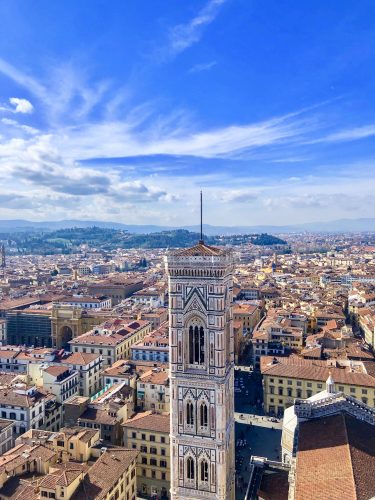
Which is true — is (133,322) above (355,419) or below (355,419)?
below

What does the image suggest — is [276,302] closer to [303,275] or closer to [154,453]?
[303,275]

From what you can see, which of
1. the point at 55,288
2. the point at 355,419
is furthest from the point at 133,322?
the point at 55,288

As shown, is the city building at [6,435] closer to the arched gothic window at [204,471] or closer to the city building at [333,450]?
the arched gothic window at [204,471]

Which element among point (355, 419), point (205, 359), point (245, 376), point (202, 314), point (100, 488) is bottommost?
point (245, 376)

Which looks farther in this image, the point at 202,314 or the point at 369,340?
the point at 369,340

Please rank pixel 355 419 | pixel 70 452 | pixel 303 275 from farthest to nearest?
1. pixel 303 275
2. pixel 70 452
3. pixel 355 419

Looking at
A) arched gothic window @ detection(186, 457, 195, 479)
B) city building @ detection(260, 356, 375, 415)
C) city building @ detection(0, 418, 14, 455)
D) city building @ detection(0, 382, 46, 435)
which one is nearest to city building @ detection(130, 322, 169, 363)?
city building @ detection(260, 356, 375, 415)

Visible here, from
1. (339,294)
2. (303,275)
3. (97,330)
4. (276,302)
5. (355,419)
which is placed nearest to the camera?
(355,419)

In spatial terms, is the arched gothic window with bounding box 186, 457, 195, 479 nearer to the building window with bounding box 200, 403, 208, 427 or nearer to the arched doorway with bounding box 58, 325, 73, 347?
the building window with bounding box 200, 403, 208, 427
